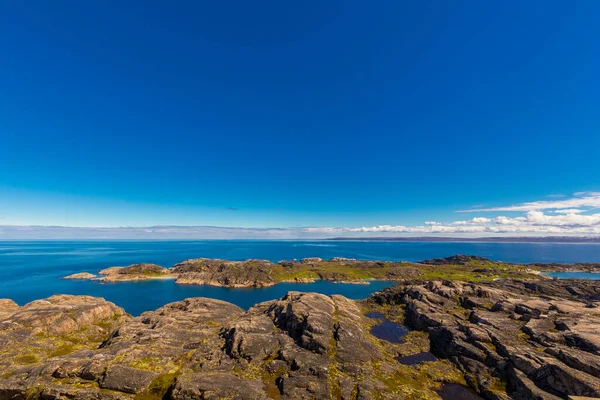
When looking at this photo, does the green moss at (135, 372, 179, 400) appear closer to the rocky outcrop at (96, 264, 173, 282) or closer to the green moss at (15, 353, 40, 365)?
the green moss at (15, 353, 40, 365)

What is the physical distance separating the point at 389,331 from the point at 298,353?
102 ft

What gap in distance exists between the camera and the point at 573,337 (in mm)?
45969

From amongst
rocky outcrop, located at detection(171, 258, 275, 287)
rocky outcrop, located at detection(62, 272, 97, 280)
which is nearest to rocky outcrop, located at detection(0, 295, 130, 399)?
rocky outcrop, located at detection(171, 258, 275, 287)

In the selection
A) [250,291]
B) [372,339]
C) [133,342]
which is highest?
[133,342]

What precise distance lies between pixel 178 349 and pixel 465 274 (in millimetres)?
181912

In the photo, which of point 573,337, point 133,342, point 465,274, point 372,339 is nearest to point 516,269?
point 465,274

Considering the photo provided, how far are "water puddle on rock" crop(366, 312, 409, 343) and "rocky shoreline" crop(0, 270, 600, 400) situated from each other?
63 centimetres

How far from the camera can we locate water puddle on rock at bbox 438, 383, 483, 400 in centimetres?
4088

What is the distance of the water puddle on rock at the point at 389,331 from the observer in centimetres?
6147

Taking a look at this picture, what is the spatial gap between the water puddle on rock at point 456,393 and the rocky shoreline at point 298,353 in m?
0.49

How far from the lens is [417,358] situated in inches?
2058

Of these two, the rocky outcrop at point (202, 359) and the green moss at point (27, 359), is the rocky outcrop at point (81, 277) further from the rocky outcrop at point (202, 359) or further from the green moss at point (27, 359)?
the green moss at point (27, 359)

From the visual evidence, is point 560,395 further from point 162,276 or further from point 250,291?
point 162,276

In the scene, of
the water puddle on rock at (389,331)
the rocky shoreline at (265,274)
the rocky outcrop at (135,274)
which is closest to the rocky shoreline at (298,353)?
the water puddle on rock at (389,331)
